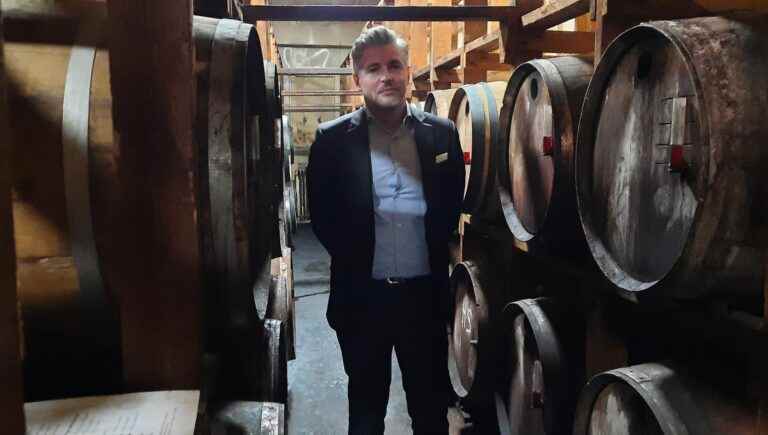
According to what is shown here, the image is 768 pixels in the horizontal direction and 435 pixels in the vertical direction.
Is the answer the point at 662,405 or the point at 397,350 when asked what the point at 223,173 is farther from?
the point at 397,350

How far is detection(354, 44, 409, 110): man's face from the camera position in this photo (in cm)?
254

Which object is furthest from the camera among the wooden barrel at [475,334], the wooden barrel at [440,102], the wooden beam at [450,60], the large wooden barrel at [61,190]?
the wooden beam at [450,60]

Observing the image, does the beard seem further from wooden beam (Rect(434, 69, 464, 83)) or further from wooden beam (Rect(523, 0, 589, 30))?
wooden beam (Rect(434, 69, 464, 83))

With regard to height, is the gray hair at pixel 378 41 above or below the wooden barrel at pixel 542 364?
above

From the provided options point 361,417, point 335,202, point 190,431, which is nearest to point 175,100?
point 190,431

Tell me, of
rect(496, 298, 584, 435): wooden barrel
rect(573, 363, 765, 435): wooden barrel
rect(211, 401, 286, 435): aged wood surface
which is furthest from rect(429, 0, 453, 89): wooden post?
rect(211, 401, 286, 435): aged wood surface

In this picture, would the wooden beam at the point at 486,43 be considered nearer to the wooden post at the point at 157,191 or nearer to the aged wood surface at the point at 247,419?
the aged wood surface at the point at 247,419

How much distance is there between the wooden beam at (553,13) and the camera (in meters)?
2.44

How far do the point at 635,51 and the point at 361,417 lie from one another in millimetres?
1982

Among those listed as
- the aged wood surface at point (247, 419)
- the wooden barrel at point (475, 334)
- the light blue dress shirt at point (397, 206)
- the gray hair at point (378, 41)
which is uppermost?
the gray hair at point (378, 41)

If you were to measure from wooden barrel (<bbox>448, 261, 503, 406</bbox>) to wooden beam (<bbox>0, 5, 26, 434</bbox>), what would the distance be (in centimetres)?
282

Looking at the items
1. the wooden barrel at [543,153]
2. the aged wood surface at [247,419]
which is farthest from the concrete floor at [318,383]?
the aged wood surface at [247,419]

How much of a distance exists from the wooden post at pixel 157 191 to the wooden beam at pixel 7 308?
1.49 feet

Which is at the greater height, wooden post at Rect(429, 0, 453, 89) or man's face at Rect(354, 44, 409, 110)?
wooden post at Rect(429, 0, 453, 89)
